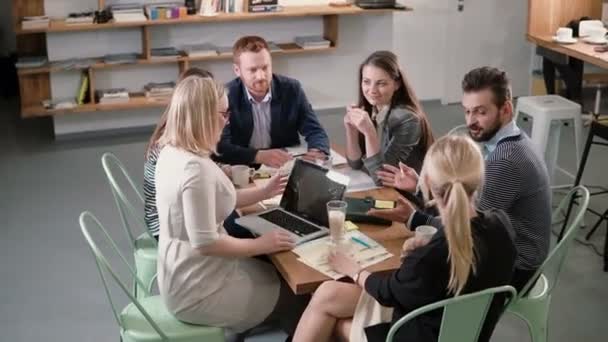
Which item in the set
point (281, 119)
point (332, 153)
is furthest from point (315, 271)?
point (281, 119)

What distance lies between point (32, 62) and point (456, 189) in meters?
4.54

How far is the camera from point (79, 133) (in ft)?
20.0

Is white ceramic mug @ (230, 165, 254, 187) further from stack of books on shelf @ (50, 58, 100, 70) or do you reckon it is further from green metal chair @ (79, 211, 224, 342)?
stack of books on shelf @ (50, 58, 100, 70)

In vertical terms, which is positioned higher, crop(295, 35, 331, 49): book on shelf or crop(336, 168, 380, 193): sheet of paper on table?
crop(295, 35, 331, 49): book on shelf

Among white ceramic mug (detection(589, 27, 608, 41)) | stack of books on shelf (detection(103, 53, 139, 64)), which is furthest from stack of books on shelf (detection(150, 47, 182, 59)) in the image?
white ceramic mug (detection(589, 27, 608, 41))

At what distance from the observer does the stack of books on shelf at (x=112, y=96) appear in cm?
587

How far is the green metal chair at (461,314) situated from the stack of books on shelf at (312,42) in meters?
4.27

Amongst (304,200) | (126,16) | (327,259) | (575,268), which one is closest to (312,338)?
(327,259)

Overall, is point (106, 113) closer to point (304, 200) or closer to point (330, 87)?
point (330, 87)

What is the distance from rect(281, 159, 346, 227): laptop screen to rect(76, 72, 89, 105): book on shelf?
3.49m

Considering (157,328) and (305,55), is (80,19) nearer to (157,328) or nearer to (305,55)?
(305,55)

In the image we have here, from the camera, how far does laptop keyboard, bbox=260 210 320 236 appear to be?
2607 mm

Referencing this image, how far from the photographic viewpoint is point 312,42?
625 cm

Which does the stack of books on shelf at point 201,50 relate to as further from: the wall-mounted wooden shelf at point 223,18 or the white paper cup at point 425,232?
the white paper cup at point 425,232
